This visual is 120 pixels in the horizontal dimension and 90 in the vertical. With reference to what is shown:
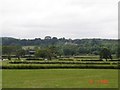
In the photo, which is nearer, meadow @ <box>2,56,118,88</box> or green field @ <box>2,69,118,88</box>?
green field @ <box>2,69,118,88</box>

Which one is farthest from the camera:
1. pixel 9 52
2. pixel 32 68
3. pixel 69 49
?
pixel 69 49

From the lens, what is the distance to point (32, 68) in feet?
189

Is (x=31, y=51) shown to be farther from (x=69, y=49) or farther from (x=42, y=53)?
(x=42, y=53)

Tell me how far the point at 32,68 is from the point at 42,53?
64.3 metres

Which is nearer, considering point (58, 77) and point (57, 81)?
point (57, 81)

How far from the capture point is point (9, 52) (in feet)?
477

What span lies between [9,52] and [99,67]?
91.9m

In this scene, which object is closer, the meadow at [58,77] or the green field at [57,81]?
the green field at [57,81]

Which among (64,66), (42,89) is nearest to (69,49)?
(64,66)

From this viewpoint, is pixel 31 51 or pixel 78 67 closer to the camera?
pixel 78 67

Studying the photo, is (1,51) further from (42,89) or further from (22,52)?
(42,89)

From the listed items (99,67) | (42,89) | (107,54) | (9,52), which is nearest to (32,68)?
(99,67)

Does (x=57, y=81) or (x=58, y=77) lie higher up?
(x=57, y=81)

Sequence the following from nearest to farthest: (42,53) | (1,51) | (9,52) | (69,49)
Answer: (42,53)
(1,51)
(9,52)
(69,49)
